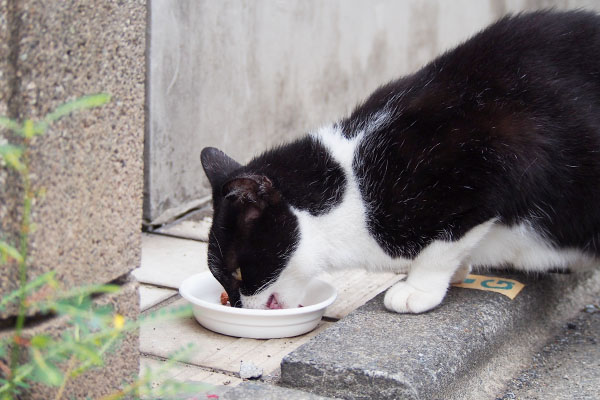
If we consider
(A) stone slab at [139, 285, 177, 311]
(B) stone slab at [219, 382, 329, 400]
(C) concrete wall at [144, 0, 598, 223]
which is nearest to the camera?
(B) stone slab at [219, 382, 329, 400]

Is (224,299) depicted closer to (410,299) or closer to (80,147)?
(410,299)

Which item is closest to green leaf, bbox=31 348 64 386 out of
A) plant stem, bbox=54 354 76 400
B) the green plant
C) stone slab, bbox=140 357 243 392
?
the green plant

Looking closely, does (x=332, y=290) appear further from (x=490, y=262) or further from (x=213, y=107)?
(x=213, y=107)

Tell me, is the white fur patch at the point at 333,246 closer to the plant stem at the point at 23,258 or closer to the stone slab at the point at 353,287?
the stone slab at the point at 353,287

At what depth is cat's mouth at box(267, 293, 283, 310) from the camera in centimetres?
256

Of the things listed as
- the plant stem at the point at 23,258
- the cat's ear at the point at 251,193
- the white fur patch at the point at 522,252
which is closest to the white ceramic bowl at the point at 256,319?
the cat's ear at the point at 251,193

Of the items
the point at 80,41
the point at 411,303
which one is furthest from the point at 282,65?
the point at 80,41

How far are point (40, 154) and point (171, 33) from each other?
2.10 metres

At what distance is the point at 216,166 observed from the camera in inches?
105

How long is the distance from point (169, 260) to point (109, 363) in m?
1.49

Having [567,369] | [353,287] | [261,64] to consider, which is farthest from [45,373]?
[261,64]

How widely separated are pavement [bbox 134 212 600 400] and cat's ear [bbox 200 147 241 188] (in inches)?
19.5

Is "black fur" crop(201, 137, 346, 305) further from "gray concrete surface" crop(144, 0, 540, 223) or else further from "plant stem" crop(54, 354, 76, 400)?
"gray concrete surface" crop(144, 0, 540, 223)

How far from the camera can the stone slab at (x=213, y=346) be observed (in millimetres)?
2361
